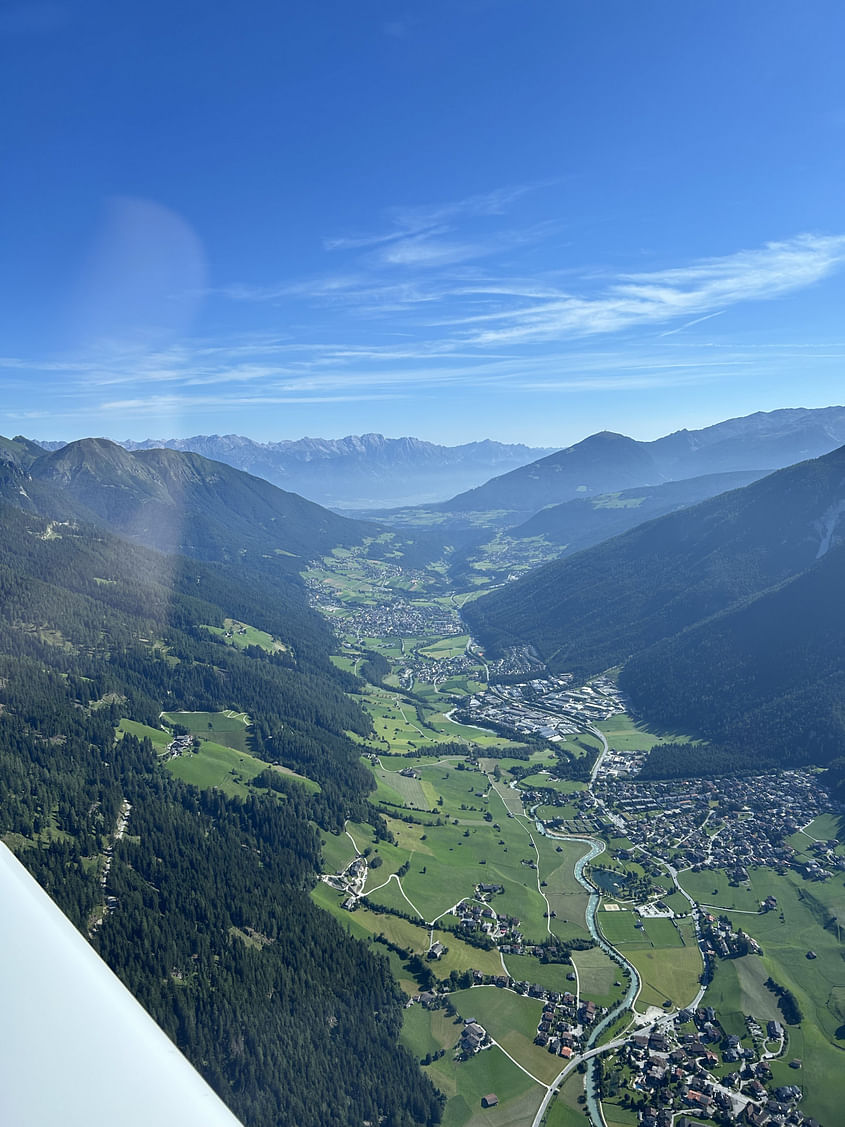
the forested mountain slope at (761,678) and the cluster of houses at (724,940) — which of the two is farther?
the forested mountain slope at (761,678)

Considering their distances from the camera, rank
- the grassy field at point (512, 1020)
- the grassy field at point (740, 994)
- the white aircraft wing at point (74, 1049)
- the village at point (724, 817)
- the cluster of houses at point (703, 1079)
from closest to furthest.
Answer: the white aircraft wing at point (74, 1049), the cluster of houses at point (703, 1079), the grassy field at point (512, 1020), the grassy field at point (740, 994), the village at point (724, 817)

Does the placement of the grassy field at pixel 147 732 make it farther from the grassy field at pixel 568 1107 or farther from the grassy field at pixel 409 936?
the grassy field at pixel 568 1107

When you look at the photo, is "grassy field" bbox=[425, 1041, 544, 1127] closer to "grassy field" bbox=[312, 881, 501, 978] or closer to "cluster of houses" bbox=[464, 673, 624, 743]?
"grassy field" bbox=[312, 881, 501, 978]

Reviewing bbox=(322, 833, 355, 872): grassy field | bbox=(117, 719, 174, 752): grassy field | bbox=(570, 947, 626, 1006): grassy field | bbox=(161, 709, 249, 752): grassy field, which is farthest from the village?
bbox=(117, 719, 174, 752): grassy field

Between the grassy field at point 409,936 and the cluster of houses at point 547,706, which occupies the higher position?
the grassy field at point 409,936

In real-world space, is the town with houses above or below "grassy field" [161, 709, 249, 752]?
below

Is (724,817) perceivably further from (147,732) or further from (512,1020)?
(147,732)

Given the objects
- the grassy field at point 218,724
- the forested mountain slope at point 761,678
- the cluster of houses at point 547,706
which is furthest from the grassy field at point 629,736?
the grassy field at point 218,724

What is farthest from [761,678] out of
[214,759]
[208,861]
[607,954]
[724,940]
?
[208,861]
